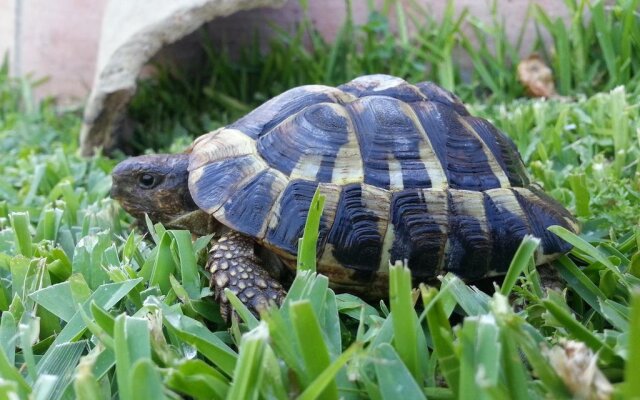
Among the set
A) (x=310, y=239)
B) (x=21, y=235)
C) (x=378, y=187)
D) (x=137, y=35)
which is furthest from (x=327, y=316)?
(x=137, y=35)

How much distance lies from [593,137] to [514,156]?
0.84 meters

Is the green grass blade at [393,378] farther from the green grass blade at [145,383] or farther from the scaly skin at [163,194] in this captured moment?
the scaly skin at [163,194]

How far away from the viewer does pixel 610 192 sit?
1.69 meters

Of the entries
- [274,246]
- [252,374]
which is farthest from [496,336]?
[274,246]

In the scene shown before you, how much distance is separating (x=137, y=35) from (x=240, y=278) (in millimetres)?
1946

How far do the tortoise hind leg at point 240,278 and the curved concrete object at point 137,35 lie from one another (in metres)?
1.81

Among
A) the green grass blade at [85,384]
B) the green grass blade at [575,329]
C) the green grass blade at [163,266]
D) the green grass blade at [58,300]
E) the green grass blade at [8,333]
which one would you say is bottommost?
the green grass blade at [8,333]

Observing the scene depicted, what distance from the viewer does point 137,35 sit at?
2.82 m

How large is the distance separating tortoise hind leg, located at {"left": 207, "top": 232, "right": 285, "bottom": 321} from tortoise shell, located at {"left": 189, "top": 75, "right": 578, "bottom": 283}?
0.06 meters

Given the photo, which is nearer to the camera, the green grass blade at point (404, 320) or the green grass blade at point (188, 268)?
the green grass blade at point (404, 320)

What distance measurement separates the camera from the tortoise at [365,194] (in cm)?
129

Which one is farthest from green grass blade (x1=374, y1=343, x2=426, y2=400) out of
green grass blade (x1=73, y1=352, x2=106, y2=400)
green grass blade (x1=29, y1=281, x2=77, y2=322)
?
green grass blade (x1=29, y1=281, x2=77, y2=322)

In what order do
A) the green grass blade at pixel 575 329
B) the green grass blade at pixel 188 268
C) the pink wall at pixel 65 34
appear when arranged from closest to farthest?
the green grass blade at pixel 575 329 < the green grass blade at pixel 188 268 < the pink wall at pixel 65 34

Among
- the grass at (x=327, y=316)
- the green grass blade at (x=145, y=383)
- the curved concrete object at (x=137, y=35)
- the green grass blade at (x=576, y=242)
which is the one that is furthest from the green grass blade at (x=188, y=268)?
the curved concrete object at (x=137, y=35)
